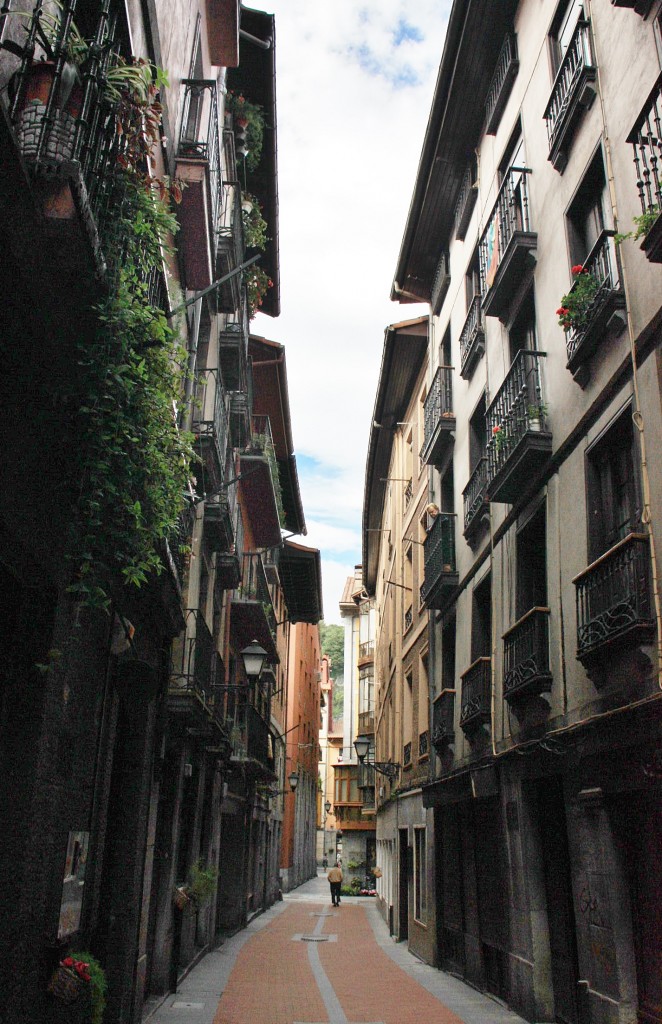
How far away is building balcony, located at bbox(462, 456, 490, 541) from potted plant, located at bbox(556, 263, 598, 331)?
13.7 ft

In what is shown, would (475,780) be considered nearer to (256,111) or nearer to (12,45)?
(12,45)

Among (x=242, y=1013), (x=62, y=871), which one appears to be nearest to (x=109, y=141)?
(x=62, y=871)

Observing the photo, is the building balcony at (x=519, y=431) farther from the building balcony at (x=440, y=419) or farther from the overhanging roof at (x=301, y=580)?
the overhanging roof at (x=301, y=580)

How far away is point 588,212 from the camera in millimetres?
9977

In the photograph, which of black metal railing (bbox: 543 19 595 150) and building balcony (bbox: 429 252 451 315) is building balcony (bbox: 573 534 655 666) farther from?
building balcony (bbox: 429 252 451 315)

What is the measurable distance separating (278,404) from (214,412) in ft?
31.4

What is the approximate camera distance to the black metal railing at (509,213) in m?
12.0

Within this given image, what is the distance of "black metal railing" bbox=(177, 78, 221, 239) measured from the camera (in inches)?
375

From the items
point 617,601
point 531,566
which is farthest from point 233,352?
point 617,601

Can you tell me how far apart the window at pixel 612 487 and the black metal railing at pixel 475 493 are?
3.90 meters

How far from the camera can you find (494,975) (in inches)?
453

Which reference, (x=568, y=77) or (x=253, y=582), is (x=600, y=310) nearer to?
(x=568, y=77)

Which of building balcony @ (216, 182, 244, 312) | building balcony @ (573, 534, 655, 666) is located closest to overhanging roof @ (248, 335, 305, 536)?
building balcony @ (216, 182, 244, 312)

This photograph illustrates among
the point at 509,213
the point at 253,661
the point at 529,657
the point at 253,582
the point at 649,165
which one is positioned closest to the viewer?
the point at 649,165
